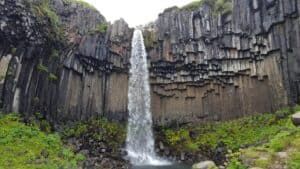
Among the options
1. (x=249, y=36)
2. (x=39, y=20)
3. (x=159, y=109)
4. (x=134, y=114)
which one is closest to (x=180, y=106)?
(x=159, y=109)

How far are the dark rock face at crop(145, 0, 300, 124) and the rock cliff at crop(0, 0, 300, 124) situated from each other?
0.08m

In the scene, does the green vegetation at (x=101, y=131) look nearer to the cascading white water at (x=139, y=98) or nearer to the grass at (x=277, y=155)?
the cascading white water at (x=139, y=98)

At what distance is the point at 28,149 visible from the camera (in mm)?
18859

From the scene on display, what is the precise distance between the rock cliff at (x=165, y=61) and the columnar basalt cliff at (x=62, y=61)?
0.25 feet

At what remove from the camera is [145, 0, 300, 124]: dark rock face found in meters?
27.3

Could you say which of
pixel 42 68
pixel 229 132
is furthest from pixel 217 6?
pixel 42 68

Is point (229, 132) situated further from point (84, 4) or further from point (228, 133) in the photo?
point (84, 4)

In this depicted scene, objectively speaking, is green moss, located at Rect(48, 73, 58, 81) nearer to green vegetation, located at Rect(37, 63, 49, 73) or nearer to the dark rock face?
green vegetation, located at Rect(37, 63, 49, 73)

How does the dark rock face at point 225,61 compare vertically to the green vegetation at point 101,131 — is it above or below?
above

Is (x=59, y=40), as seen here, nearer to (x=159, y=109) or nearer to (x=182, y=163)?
(x=159, y=109)

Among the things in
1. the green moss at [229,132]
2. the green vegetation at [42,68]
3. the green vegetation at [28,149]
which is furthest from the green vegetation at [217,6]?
the green vegetation at [28,149]

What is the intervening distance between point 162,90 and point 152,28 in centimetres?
633

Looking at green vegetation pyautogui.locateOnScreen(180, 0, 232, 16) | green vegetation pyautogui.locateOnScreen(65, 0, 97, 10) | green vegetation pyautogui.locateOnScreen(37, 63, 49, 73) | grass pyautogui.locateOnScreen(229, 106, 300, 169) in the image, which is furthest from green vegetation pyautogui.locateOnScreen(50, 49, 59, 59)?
grass pyautogui.locateOnScreen(229, 106, 300, 169)

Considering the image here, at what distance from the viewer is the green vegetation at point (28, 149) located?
55.6 feet
